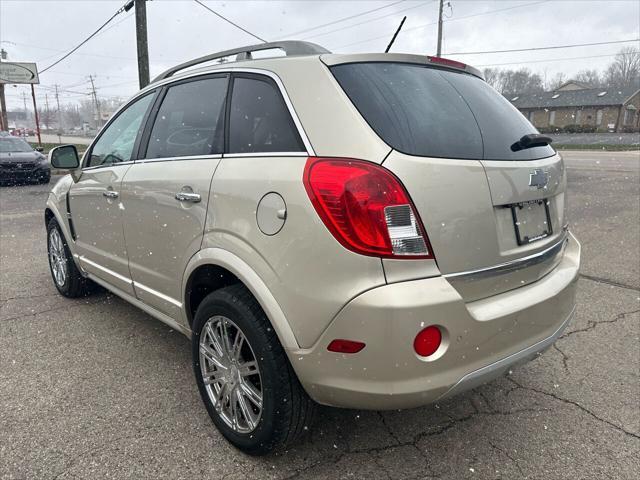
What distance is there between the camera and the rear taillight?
176cm

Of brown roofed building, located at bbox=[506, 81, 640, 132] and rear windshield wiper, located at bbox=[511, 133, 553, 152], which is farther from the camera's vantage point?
brown roofed building, located at bbox=[506, 81, 640, 132]

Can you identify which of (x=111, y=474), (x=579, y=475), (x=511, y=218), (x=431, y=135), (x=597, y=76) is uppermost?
(x=597, y=76)

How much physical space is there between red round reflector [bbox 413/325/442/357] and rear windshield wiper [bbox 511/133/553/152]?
97 centimetres

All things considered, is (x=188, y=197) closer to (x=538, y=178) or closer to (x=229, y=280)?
(x=229, y=280)

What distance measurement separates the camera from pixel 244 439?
2229 millimetres

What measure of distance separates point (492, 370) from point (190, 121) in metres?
2.02

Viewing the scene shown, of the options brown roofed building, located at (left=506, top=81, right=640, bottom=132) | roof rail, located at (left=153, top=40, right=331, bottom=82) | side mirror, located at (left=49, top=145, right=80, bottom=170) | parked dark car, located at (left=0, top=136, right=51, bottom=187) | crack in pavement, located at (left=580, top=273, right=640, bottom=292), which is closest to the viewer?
roof rail, located at (left=153, top=40, right=331, bottom=82)

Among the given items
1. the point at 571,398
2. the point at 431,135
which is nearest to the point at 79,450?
the point at 431,135

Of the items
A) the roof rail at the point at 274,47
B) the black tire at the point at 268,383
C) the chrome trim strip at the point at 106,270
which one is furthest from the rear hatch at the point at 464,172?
the chrome trim strip at the point at 106,270

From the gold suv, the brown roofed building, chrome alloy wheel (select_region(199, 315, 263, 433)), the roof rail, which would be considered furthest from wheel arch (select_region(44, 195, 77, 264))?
the brown roofed building

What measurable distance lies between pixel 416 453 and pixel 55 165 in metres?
3.35

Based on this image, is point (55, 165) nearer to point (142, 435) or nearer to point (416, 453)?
point (142, 435)

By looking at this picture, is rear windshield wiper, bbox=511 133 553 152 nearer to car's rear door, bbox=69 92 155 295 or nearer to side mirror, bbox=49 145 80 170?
car's rear door, bbox=69 92 155 295

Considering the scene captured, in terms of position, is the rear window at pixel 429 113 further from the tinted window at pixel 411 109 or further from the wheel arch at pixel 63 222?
the wheel arch at pixel 63 222
